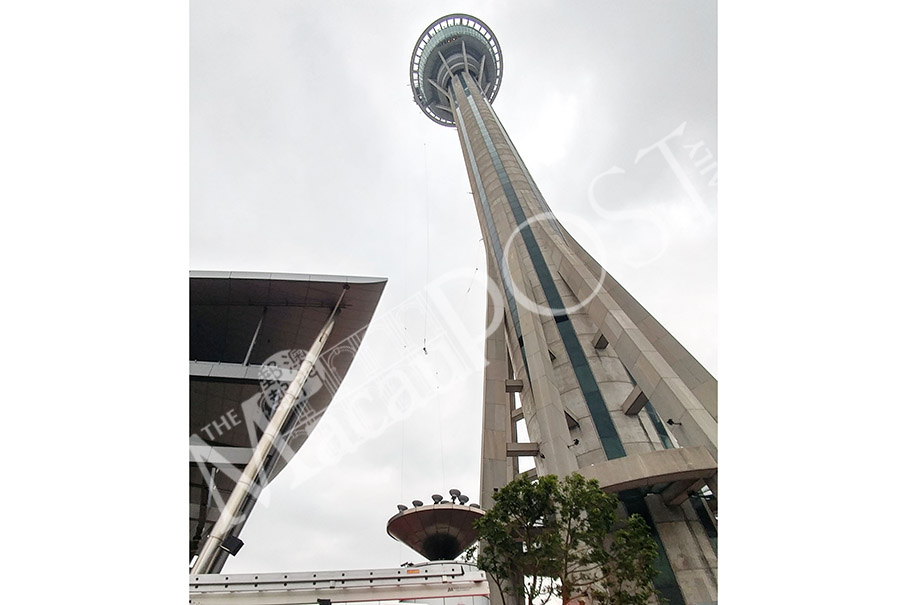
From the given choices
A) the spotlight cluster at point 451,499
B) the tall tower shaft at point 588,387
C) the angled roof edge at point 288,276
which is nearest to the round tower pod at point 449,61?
the tall tower shaft at point 588,387

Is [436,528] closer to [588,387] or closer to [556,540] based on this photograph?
[588,387]

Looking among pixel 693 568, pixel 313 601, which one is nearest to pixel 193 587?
pixel 313 601

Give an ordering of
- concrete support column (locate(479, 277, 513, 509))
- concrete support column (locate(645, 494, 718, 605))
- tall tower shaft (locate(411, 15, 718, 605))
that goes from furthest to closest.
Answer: concrete support column (locate(479, 277, 513, 509)), tall tower shaft (locate(411, 15, 718, 605)), concrete support column (locate(645, 494, 718, 605))

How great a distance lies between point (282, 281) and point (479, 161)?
1654 centimetres

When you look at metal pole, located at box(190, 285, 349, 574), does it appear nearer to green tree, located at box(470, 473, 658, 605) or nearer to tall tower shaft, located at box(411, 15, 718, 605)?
tall tower shaft, located at box(411, 15, 718, 605)

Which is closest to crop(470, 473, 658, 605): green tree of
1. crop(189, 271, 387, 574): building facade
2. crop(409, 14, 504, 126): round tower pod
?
crop(189, 271, 387, 574): building facade

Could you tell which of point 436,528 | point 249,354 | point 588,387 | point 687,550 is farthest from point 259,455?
point 687,550

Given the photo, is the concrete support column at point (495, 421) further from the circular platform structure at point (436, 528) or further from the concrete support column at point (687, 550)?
the concrete support column at point (687, 550)

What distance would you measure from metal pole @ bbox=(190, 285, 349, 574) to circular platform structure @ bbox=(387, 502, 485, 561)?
17.5ft

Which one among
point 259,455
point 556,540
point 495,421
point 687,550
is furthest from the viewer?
point 495,421

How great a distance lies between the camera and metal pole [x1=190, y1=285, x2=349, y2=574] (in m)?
16.2

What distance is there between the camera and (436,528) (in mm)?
17078

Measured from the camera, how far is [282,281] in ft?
76.1

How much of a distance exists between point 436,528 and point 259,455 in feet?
23.7
